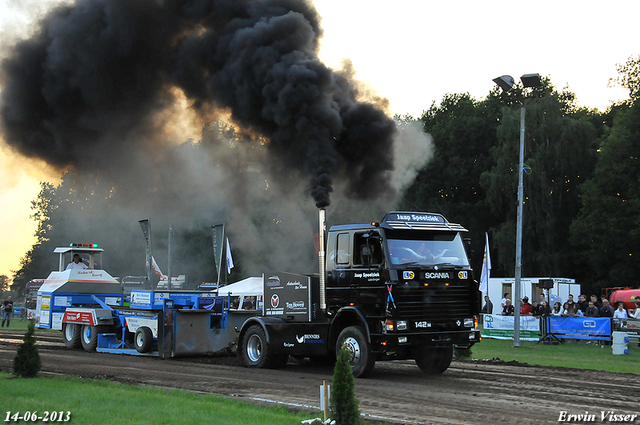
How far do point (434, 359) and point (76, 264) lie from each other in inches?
487

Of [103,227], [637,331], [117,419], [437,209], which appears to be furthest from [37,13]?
[437,209]

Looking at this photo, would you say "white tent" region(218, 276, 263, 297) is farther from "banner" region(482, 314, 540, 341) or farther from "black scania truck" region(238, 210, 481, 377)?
"black scania truck" region(238, 210, 481, 377)

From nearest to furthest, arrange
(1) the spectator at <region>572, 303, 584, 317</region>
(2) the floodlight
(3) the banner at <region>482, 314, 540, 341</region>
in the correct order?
(2) the floodlight → (1) the spectator at <region>572, 303, 584, 317</region> → (3) the banner at <region>482, 314, 540, 341</region>

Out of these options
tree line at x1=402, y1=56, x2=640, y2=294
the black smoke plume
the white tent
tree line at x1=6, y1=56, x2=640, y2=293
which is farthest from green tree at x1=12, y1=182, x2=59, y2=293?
the black smoke plume

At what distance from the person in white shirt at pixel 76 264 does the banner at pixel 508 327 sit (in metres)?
15.8

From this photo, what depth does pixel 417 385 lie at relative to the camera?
38.4 feet

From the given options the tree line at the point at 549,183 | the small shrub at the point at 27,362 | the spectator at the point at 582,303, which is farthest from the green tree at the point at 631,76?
the small shrub at the point at 27,362

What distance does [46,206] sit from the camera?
224 feet

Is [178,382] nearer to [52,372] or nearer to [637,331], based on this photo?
[52,372]

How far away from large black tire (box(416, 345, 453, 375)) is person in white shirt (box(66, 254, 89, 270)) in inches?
468

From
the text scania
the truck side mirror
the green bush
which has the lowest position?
the green bush

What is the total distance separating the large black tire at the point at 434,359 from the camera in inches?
530

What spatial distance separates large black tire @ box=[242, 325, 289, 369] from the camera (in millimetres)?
14098

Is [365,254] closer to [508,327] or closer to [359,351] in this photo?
[359,351]
